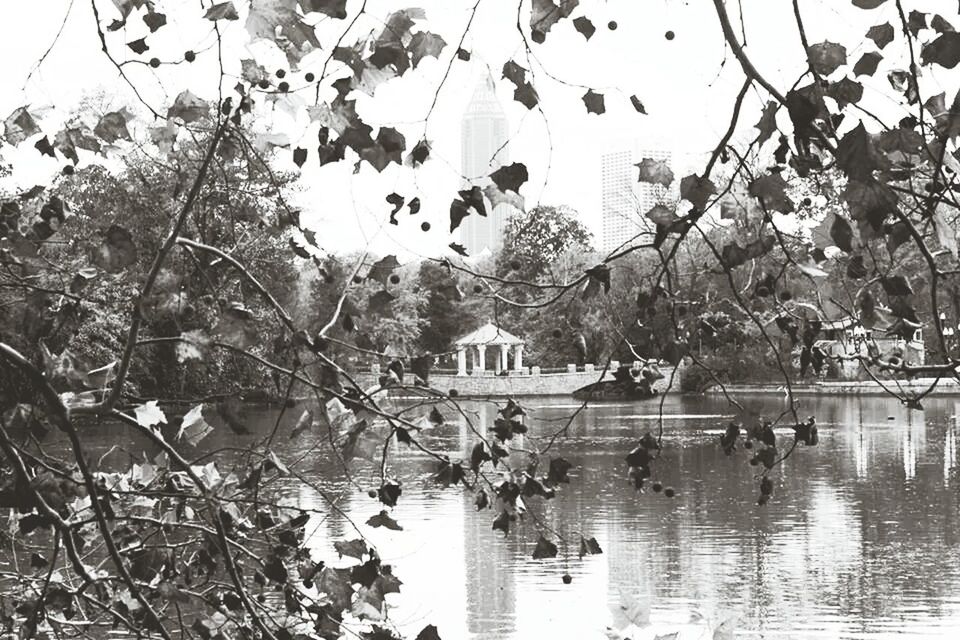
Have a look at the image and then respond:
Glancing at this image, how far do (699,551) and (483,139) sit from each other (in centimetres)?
1081

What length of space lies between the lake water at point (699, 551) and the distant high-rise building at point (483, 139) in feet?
11.8

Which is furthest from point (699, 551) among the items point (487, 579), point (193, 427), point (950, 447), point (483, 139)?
point (950, 447)

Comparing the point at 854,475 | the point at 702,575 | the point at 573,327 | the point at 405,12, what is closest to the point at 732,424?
the point at 573,327

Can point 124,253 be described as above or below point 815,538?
above

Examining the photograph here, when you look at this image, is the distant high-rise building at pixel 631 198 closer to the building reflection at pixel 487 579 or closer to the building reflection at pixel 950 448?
the building reflection at pixel 487 579

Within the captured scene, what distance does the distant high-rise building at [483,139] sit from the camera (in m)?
Result: 1.88

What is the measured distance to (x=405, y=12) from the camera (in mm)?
1606

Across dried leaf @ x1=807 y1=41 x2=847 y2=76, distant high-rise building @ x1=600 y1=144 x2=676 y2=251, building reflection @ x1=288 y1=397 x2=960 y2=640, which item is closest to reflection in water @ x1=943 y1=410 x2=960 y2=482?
building reflection @ x1=288 y1=397 x2=960 y2=640

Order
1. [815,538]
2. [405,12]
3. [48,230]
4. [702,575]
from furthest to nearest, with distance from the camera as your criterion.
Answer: [815,538] → [702,575] → [48,230] → [405,12]

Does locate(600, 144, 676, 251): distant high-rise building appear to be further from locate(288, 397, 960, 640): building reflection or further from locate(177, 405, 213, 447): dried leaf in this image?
locate(288, 397, 960, 640): building reflection

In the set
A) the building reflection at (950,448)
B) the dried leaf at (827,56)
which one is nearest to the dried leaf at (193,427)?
the dried leaf at (827,56)

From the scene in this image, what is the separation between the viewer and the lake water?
390 inches

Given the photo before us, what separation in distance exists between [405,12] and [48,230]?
1034 millimetres

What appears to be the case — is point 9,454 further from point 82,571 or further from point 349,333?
point 349,333
